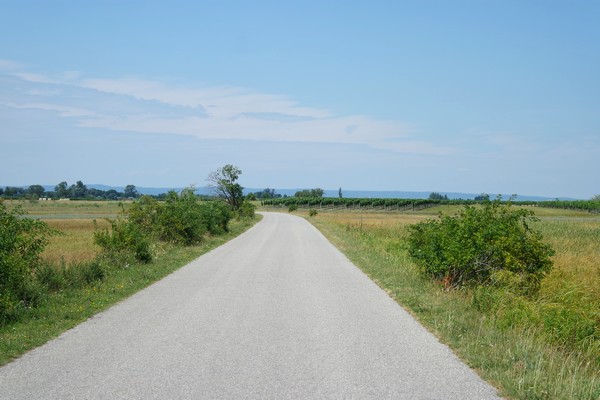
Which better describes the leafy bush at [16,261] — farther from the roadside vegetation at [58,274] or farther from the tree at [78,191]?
the tree at [78,191]

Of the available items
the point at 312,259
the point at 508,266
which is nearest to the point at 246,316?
the point at 508,266

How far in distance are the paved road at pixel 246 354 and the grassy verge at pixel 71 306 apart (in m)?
0.34

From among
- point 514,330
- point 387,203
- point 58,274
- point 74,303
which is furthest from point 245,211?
point 387,203

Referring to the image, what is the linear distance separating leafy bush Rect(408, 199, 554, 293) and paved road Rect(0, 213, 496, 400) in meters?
2.86

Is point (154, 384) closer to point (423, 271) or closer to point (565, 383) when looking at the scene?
point (565, 383)

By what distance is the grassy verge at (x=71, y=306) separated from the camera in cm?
801

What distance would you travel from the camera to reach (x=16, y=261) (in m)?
10.3

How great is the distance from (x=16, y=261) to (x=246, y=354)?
5.46 m

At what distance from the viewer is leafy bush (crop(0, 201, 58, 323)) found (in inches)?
385

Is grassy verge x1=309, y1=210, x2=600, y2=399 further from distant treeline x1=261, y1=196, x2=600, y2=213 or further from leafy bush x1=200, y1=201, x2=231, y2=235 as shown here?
distant treeline x1=261, y1=196, x2=600, y2=213

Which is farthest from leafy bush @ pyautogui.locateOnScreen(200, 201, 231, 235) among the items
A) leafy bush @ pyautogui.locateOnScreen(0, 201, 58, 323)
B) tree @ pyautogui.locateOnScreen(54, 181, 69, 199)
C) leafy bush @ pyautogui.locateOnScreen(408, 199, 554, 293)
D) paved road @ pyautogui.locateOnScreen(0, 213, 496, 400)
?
tree @ pyautogui.locateOnScreen(54, 181, 69, 199)

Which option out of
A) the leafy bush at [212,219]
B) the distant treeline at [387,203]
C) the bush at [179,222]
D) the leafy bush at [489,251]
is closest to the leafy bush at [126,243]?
the bush at [179,222]

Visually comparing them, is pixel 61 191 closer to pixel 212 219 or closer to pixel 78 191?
pixel 78 191

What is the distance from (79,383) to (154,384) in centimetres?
82
